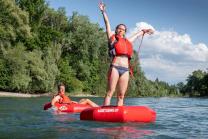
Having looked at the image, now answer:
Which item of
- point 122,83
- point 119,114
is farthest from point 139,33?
point 119,114

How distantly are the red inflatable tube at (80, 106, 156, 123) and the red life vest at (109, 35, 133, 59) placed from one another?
1244mm

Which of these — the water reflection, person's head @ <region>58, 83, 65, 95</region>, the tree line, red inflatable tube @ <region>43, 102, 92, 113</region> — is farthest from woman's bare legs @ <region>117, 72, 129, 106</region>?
the tree line

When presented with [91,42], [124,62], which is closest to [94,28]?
[91,42]

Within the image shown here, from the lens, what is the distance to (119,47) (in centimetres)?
1018

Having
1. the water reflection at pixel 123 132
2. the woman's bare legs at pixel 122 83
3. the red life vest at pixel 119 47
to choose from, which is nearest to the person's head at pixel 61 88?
the woman's bare legs at pixel 122 83

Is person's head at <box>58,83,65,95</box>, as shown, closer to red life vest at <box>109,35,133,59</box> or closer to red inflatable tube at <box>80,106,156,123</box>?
red inflatable tube at <box>80,106,156,123</box>

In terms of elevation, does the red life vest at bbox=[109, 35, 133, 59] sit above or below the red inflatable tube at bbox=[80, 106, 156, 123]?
above

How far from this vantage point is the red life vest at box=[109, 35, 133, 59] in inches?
401

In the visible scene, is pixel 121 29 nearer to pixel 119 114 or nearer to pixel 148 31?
pixel 148 31

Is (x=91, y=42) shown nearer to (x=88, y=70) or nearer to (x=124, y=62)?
(x=88, y=70)

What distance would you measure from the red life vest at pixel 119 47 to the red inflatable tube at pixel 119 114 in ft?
4.08

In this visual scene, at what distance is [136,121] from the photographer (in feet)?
33.4

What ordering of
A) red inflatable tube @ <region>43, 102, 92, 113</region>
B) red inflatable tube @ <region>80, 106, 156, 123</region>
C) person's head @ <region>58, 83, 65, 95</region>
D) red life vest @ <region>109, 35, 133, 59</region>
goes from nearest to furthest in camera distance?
red inflatable tube @ <region>80, 106, 156, 123</region> < red life vest @ <region>109, 35, 133, 59</region> < red inflatable tube @ <region>43, 102, 92, 113</region> < person's head @ <region>58, 83, 65, 95</region>

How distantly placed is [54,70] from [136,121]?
4502 centimetres
